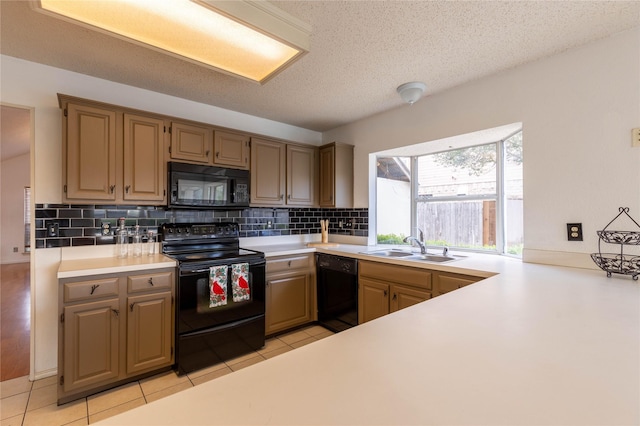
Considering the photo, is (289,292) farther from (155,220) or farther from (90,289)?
(90,289)

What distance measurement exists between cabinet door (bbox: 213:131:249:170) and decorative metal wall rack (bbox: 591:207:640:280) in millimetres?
2785

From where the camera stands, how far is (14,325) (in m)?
3.08

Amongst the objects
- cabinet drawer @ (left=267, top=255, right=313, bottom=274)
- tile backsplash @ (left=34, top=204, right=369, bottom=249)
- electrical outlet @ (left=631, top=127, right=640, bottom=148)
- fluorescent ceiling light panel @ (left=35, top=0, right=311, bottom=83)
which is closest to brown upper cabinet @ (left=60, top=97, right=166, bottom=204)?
tile backsplash @ (left=34, top=204, right=369, bottom=249)

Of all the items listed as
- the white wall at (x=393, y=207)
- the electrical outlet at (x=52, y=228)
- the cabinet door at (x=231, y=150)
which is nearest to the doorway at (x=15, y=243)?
the electrical outlet at (x=52, y=228)

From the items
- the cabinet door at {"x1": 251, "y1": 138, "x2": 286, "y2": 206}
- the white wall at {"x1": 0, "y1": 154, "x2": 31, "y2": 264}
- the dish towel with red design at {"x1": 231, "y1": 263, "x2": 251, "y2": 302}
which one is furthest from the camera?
the white wall at {"x1": 0, "y1": 154, "x2": 31, "y2": 264}

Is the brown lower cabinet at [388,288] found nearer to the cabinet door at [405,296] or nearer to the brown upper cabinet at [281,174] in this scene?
the cabinet door at [405,296]

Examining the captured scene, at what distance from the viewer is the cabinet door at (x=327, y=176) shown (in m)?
3.40

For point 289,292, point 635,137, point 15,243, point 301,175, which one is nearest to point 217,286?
point 289,292

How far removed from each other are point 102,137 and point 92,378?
1.69 m

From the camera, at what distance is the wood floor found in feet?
7.49

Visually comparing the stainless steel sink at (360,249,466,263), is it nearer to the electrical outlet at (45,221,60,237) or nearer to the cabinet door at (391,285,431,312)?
the cabinet door at (391,285,431,312)

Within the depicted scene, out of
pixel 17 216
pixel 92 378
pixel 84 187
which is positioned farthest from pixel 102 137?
pixel 17 216

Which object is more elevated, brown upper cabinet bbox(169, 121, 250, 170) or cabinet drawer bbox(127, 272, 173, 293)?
brown upper cabinet bbox(169, 121, 250, 170)

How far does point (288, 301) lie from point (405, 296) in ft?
3.88
